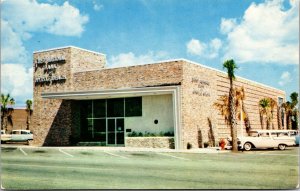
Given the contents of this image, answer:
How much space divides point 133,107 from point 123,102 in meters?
1.09

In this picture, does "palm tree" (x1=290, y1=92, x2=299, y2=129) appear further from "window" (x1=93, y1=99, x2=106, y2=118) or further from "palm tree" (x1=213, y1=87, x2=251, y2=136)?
"window" (x1=93, y1=99, x2=106, y2=118)

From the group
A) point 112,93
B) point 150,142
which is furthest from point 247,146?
point 112,93

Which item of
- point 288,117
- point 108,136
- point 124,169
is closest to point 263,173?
point 124,169

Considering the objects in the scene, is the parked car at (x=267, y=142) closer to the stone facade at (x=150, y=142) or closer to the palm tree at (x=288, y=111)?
the stone facade at (x=150, y=142)

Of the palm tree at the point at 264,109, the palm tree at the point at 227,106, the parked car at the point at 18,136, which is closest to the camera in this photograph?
the palm tree at the point at 227,106

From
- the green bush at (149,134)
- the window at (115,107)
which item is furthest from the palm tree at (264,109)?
the window at (115,107)

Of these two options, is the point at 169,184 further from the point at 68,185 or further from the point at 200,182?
the point at 68,185

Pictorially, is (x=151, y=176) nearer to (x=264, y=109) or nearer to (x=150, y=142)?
(x=150, y=142)

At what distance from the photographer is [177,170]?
15.9m

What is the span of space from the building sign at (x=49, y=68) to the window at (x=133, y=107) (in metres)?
6.72

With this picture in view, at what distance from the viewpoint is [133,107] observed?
32.2m

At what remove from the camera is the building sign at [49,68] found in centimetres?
3572

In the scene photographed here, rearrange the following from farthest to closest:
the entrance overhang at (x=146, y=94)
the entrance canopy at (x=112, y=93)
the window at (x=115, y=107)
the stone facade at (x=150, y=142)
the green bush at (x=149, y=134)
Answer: the window at (x=115, y=107) < the green bush at (x=149, y=134) < the stone facade at (x=150, y=142) < the entrance canopy at (x=112, y=93) < the entrance overhang at (x=146, y=94)

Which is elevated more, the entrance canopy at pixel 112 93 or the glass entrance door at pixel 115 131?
the entrance canopy at pixel 112 93
